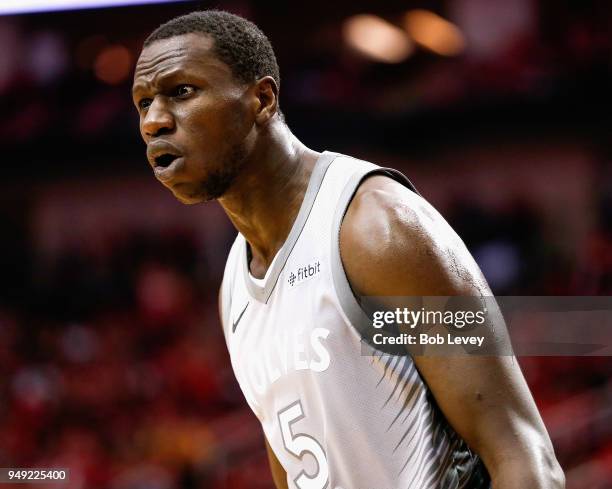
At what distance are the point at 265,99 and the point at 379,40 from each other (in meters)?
5.92

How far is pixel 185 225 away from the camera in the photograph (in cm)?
815

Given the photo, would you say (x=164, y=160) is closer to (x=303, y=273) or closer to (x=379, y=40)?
(x=303, y=273)

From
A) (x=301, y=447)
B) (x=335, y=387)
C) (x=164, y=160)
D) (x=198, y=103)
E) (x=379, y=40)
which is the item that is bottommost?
(x=379, y=40)

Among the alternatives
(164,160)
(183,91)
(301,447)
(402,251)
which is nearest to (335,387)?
(301,447)

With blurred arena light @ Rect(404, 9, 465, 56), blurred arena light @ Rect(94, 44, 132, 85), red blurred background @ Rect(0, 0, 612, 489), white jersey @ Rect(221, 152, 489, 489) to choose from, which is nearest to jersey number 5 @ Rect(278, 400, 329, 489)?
white jersey @ Rect(221, 152, 489, 489)

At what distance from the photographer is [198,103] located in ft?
7.16

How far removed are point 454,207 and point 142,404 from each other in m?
2.89

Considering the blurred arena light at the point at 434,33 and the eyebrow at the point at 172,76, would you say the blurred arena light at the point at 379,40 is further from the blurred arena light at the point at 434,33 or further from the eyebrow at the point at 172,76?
the eyebrow at the point at 172,76

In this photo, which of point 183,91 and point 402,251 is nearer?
point 402,251

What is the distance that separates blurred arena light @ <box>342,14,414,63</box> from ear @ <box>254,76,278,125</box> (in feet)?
19.0

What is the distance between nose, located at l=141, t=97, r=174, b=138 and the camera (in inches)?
85.6

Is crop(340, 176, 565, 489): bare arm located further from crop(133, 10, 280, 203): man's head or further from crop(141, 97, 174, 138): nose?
crop(141, 97, 174, 138): nose

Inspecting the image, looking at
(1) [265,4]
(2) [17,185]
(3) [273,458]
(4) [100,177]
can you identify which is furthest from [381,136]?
(3) [273,458]

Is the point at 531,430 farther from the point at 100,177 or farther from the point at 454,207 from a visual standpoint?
the point at 100,177
